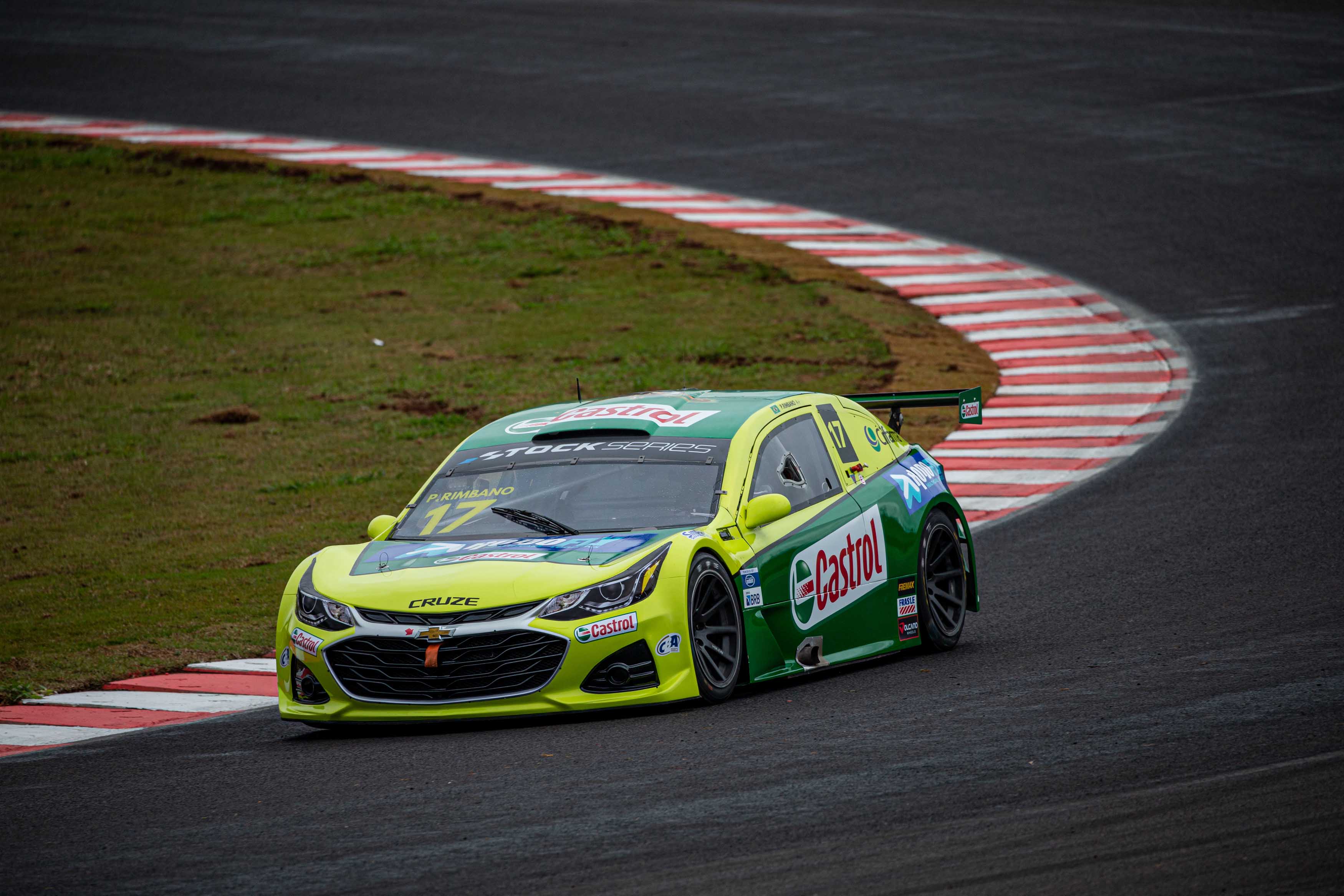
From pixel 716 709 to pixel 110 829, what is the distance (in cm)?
273

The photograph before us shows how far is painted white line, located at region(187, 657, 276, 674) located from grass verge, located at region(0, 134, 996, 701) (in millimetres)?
184

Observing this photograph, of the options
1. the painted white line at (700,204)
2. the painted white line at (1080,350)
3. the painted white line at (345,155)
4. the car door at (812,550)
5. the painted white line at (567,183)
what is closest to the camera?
the car door at (812,550)

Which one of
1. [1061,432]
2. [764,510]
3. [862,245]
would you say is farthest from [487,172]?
[764,510]

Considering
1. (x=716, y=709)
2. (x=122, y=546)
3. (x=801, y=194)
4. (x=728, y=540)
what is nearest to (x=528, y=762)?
(x=716, y=709)

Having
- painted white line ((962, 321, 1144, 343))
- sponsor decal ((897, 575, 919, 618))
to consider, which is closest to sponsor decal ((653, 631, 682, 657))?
sponsor decal ((897, 575, 919, 618))

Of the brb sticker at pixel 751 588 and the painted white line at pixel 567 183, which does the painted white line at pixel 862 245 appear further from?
the brb sticker at pixel 751 588

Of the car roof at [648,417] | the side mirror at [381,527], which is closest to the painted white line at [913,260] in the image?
the car roof at [648,417]

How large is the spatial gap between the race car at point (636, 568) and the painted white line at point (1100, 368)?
8261 millimetres

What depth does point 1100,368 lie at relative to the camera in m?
18.2

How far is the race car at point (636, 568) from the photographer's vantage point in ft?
24.8

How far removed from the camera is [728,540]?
8.28 meters

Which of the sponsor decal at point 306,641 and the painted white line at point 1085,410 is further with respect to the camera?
the painted white line at point 1085,410

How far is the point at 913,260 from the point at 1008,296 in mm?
2024

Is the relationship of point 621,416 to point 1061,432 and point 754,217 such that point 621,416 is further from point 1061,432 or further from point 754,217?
point 754,217
